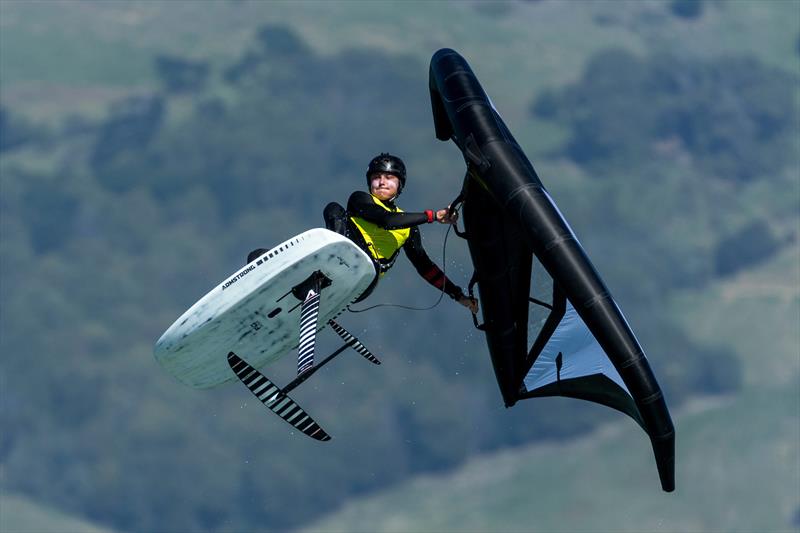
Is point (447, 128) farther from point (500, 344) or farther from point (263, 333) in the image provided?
point (263, 333)

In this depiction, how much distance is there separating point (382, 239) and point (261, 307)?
4357 mm

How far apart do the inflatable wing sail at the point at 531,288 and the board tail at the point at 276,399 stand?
8369mm

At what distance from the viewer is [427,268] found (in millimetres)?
42188

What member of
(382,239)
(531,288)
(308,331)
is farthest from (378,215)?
(531,288)

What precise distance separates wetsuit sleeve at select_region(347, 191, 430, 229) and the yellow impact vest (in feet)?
1.00

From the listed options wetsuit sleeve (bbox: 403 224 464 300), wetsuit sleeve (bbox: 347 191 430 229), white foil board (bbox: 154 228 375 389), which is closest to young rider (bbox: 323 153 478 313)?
wetsuit sleeve (bbox: 347 191 430 229)

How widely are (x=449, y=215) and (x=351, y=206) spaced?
3406 mm

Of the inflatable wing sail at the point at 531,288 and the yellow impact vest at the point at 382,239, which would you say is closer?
the inflatable wing sail at the point at 531,288

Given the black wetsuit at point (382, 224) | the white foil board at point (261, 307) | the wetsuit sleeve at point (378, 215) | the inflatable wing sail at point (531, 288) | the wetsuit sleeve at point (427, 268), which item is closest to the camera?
the inflatable wing sail at point (531, 288)

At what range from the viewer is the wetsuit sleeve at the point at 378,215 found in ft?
124

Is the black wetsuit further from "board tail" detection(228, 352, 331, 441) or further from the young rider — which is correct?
"board tail" detection(228, 352, 331, 441)

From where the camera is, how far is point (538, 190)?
38.0 m

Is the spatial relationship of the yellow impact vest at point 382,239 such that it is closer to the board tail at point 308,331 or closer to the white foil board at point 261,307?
the white foil board at point 261,307

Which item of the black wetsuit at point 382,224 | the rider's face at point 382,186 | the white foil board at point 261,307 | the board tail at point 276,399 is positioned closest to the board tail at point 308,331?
the white foil board at point 261,307
